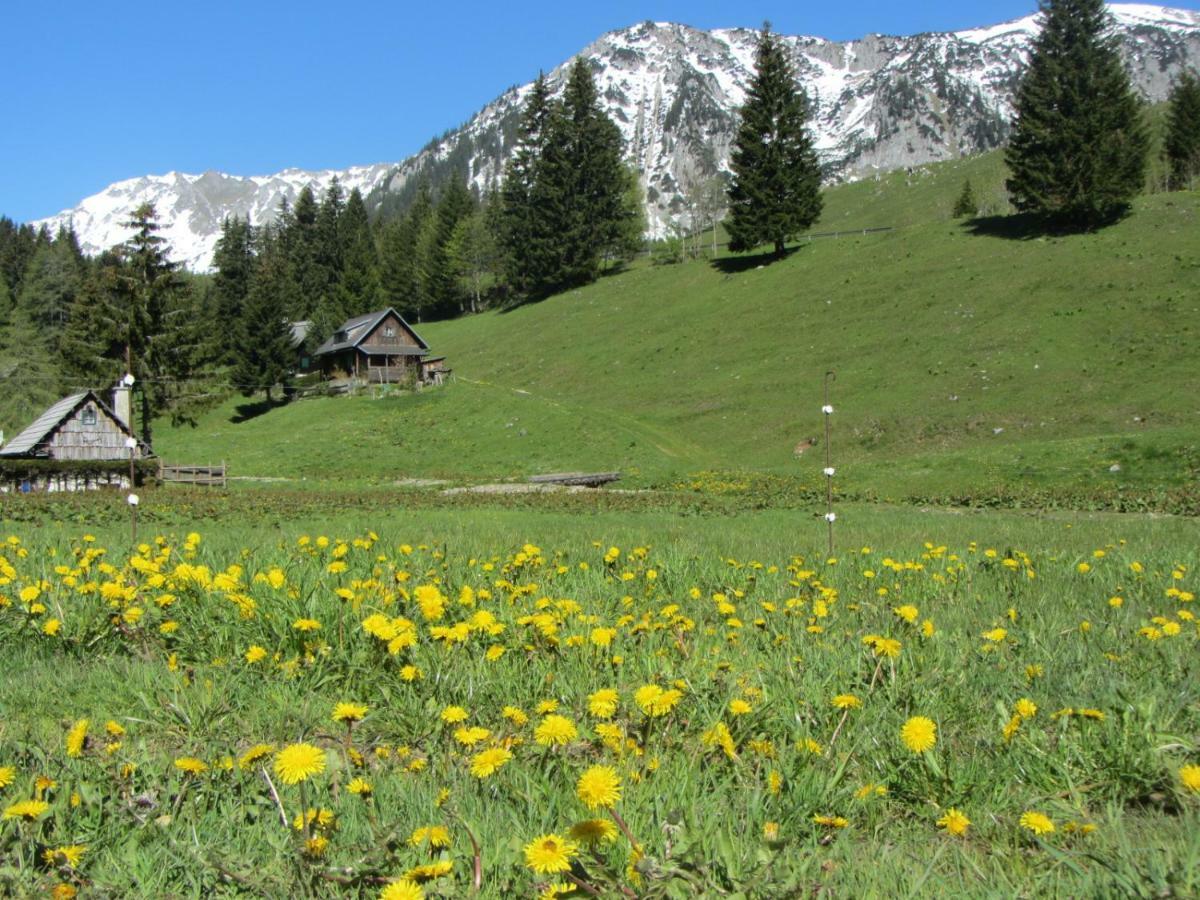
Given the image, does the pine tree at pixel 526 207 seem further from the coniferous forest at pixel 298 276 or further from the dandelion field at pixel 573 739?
the dandelion field at pixel 573 739

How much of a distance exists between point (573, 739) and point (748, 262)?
2560 inches

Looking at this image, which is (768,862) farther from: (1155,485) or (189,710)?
(1155,485)

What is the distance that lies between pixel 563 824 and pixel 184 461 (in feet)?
154

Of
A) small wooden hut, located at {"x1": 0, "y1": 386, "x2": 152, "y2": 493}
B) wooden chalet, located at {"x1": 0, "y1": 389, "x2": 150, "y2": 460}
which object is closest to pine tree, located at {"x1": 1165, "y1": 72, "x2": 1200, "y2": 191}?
small wooden hut, located at {"x1": 0, "y1": 386, "x2": 152, "y2": 493}

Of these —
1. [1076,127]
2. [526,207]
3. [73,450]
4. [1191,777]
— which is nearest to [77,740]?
[1191,777]

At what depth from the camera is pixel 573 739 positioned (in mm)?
3203

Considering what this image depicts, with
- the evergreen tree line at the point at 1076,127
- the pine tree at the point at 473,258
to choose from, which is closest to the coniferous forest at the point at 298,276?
the pine tree at the point at 473,258

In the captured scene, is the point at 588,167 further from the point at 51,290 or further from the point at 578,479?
the point at 51,290

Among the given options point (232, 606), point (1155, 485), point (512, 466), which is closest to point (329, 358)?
point (512, 466)

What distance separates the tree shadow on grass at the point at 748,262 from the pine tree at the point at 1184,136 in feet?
130

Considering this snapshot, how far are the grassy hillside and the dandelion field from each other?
823 inches

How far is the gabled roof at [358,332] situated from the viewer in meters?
66.6

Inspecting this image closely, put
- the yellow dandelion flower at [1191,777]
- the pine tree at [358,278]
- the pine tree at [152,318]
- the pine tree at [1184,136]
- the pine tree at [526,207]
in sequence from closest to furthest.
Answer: the yellow dandelion flower at [1191,777], the pine tree at [152,318], the pine tree at [1184,136], the pine tree at [526,207], the pine tree at [358,278]

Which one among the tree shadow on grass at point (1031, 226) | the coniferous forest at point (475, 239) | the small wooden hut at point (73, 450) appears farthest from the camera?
the coniferous forest at point (475, 239)
